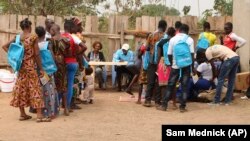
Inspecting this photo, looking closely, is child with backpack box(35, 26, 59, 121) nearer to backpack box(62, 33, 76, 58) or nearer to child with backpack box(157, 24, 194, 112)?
backpack box(62, 33, 76, 58)

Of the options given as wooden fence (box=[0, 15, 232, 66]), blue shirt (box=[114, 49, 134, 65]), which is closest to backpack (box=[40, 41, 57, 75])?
blue shirt (box=[114, 49, 134, 65])

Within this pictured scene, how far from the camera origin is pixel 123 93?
1241 cm

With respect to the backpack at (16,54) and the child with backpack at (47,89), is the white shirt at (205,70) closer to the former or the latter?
the child with backpack at (47,89)

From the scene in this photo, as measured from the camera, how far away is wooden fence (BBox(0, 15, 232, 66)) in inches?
507

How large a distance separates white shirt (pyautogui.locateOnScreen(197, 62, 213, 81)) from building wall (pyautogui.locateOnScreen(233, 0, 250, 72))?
141 cm

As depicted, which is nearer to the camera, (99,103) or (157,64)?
(157,64)

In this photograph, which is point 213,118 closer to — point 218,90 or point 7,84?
point 218,90

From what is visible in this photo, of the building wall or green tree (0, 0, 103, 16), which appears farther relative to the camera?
green tree (0, 0, 103, 16)

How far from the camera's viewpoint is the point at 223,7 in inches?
723

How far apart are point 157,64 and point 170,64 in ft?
1.30

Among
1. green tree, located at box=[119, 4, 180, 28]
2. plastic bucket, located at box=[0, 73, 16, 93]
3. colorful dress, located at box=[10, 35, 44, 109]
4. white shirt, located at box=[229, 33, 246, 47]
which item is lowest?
plastic bucket, located at box=[0, 73, 16, 93]

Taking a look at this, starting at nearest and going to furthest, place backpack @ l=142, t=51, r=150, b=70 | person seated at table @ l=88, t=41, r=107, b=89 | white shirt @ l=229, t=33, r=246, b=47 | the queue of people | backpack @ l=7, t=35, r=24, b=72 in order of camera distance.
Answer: backpack @ l=7, t=35, r=24, b=72, the queue of people, backpack @ l=142, t=51, r=150, b=70, white shirt @ l=229, t=33, r=246, b=47, person seated at table @ l=88, t=41, r=107, b=89

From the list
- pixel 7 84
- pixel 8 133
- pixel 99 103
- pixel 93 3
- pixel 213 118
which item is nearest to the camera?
pixel 8 133

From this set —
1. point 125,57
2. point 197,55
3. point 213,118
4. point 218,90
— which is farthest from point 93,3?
point 213,118
